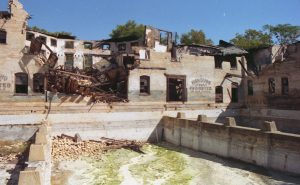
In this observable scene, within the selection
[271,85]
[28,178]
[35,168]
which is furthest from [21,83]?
[271,85]

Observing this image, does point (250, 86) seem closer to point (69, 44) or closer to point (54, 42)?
point (69, 44)

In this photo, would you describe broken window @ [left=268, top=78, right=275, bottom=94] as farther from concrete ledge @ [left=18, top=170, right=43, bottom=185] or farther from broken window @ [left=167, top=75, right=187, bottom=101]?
concrete ledge @ [left=18, top=170, right=43, bottom=185]

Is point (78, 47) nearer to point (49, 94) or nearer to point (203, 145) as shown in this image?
point (49, 94)

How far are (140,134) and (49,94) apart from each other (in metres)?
7.65

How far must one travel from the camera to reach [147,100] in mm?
22953

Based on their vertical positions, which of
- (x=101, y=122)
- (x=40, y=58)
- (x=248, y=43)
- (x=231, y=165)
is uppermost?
(x=248, y=43)

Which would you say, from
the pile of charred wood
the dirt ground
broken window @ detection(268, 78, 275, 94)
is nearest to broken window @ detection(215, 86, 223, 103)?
broken window @ detection(268, 78, 275, 94)

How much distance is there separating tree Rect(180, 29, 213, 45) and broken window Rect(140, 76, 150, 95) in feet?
95.9

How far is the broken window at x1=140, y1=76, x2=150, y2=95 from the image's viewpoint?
23136 mm

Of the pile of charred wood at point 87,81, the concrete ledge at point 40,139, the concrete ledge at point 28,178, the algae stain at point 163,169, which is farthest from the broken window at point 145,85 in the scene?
the concrete ledge at point 28,178

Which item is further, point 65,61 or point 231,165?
point 65,61

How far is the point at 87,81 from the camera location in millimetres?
21875

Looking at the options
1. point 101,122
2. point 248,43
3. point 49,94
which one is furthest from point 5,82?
point 248,43

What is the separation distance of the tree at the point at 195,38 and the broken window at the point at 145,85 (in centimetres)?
2922
